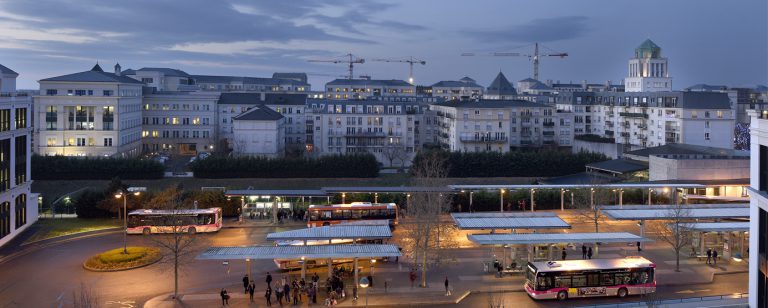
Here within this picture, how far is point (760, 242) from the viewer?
20.1 m

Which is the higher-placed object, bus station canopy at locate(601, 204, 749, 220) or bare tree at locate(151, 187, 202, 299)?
bus station canopy at locate(601, 204, 749, 220)

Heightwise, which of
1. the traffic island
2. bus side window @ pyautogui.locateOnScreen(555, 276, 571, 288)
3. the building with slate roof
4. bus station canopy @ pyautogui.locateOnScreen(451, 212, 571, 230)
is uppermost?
the building with slate roof

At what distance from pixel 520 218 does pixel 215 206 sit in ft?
67.3

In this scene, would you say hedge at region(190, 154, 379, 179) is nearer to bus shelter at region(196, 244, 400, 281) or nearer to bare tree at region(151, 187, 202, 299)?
bare tree at region(151, 187, 202, 299)

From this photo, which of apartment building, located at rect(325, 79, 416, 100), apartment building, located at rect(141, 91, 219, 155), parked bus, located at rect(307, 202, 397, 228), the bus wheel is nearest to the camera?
the bus wheel

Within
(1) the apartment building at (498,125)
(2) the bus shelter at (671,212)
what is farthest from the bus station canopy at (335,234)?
(1) the apartment building at (498,125)

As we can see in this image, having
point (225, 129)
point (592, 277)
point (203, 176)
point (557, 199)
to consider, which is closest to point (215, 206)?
point (203, 176)

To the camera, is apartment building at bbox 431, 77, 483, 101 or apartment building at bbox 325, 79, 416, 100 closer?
apartment building at bbox 325, 79, 416, 100

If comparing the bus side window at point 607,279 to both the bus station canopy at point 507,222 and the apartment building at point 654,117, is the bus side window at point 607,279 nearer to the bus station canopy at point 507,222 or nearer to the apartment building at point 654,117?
the bus station canopy at point 507,222

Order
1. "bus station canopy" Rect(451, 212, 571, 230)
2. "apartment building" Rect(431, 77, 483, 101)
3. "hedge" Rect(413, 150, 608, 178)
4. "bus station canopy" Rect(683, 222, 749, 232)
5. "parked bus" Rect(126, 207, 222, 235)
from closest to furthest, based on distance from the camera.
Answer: "bus station canopy" Rect(683, 222, 749, 232) → "bus station canopy" Rect(451, 212, 571, 230) → "parked bus" Rect(126, 207, 222, 235) → "hedge" Rect(413, 150, 608, 178) → "apartment building" Rect(431, 77, 483, 101)

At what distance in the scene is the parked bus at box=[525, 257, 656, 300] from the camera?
2545cm

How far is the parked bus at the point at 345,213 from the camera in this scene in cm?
3912

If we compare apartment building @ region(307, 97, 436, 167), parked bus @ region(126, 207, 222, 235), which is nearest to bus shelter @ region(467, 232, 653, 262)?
parked bus @ region(126, 207, 222, 235)

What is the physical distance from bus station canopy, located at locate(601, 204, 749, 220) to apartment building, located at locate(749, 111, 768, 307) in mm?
12757
